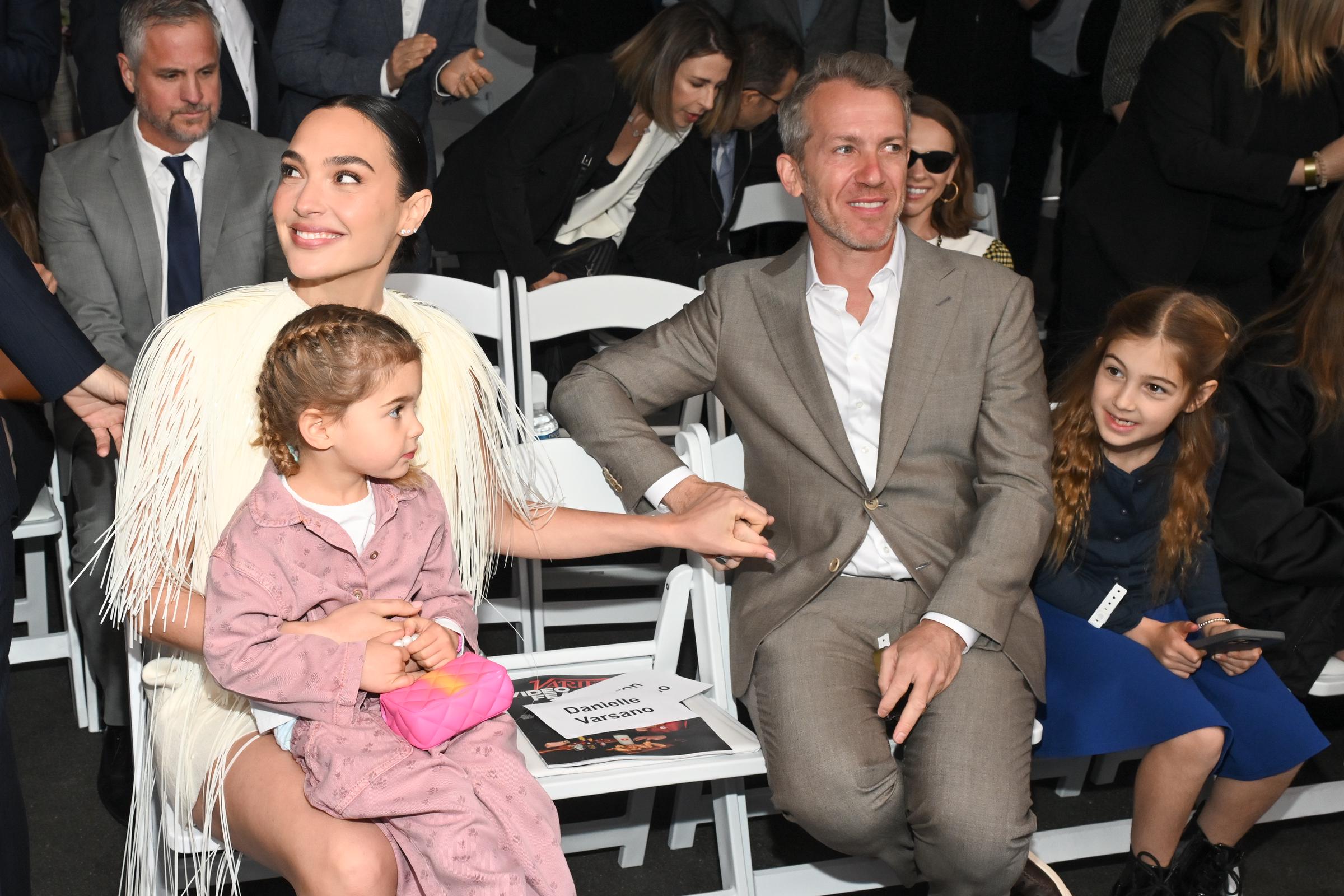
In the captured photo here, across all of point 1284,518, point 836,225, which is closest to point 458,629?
point 836,225

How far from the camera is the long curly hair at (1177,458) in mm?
2674

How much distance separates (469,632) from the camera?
6.76 ft

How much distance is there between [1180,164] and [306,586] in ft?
8.64

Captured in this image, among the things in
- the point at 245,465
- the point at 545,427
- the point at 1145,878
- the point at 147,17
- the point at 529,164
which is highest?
the point at 147,17

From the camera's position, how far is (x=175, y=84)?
3225 millimetres

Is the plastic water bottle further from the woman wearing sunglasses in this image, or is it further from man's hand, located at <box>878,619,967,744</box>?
man's hand, located at <box>878,619,967,744</box>

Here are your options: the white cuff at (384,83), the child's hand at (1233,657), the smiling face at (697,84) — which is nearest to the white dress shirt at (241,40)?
the white cuff at (384,83)

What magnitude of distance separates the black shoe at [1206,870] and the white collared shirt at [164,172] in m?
2.70

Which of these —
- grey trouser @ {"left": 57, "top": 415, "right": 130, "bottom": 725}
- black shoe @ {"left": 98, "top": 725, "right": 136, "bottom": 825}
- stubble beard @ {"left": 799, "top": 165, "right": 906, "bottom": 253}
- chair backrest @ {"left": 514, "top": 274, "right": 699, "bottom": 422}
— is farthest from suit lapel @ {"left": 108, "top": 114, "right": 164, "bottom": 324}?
stubble beard @ {"left": 799, "top": 165, "right": 906, "bottom": 253}

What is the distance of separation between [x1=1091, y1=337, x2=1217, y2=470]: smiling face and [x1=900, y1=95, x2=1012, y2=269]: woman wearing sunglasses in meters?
0.87

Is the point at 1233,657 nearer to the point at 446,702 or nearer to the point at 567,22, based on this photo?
the point at 446,702

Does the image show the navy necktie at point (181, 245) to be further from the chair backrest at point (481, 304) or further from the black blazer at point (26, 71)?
the black blazer at point (26, 71)

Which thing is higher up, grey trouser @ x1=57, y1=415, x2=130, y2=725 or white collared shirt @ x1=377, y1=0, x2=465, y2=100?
white collared shirt @ x1=377, y1=0, x2=465, y2=100

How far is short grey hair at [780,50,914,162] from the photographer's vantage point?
2.60 metres
